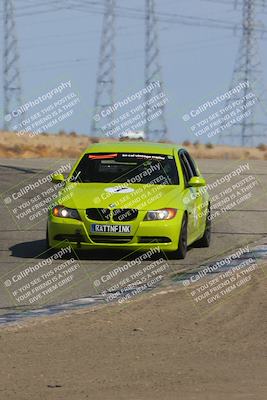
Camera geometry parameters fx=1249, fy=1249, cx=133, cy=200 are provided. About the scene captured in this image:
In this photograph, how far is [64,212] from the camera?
16203 mm

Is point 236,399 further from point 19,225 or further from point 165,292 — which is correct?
point 19,225

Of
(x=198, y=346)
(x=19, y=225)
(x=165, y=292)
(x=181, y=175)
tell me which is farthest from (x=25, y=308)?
(x=19, y=225)

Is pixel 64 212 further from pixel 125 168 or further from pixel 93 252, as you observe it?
pixel 125 168

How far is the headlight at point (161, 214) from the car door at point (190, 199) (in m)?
0.41

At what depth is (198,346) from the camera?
34.4ft

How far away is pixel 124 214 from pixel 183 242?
928mm

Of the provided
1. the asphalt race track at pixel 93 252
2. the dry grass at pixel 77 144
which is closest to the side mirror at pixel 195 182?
the asphalt race track at pixel 93 252

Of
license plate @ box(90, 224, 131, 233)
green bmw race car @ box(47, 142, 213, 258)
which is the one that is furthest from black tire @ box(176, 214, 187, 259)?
license plate @ box(90, 224, 131, 233)

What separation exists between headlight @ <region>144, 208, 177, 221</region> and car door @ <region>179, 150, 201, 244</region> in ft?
1.35

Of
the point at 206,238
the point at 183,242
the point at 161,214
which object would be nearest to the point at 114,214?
the point at 161,214

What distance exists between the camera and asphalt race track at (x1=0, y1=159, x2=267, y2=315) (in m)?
14.0

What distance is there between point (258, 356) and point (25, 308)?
3418mm

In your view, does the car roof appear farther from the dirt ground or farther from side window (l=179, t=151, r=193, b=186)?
the dirt ground

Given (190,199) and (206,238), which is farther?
(206,238)
